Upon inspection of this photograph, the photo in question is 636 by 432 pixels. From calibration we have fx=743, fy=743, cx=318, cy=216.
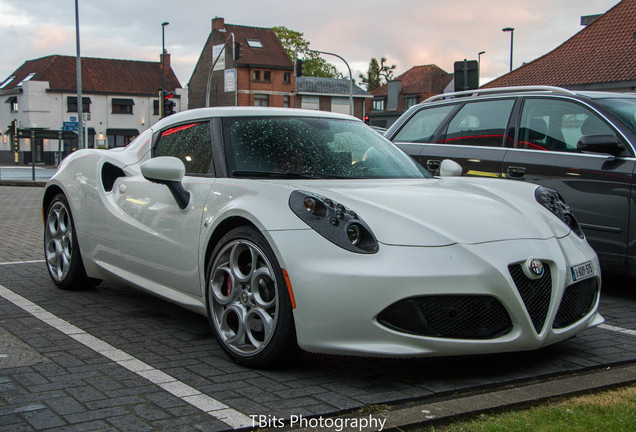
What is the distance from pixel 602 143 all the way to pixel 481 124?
5.29ft

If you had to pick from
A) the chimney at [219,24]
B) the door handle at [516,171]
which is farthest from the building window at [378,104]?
the door handle at [516,171]

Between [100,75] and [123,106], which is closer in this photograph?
[100,75]

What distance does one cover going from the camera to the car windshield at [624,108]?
6.04 m

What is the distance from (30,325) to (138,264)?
31.1 inches

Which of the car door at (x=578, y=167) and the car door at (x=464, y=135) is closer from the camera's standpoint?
the car door at (x=578, y=167)

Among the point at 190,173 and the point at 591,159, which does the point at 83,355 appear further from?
the point at 591,159

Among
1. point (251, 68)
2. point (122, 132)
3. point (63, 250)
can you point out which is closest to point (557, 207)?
point (63, 250)

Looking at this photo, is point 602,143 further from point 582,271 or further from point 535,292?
point 535,292

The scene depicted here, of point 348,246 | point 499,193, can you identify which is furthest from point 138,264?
point 499,193

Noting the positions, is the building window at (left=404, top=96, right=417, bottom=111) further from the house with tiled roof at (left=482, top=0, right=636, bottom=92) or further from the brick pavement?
the brick pavement

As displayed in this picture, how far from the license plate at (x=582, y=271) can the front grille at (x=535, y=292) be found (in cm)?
23

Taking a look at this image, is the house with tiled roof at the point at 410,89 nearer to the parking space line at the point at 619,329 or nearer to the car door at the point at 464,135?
the car door at the point at 464,135

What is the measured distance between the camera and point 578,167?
604 cm

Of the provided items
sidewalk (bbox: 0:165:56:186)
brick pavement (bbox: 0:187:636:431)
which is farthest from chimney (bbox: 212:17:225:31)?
brick pavement (bbox: 0:187:636:431)
